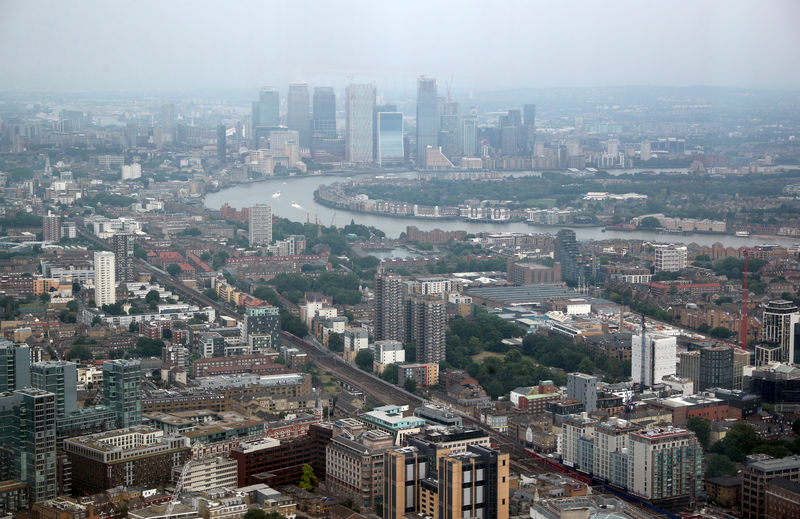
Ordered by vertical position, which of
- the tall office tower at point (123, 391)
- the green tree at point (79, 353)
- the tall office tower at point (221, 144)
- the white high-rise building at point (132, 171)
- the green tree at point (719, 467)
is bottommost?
the green tree at point (719, 467)

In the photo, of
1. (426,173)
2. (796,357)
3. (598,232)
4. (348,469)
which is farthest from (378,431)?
(426,173)

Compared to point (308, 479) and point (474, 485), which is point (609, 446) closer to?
point (474, 485)

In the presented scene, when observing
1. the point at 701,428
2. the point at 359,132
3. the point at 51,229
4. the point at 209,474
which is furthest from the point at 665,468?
the point at 359,132

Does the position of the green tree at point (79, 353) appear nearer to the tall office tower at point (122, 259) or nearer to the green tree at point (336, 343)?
the green tree at point (336, 343)

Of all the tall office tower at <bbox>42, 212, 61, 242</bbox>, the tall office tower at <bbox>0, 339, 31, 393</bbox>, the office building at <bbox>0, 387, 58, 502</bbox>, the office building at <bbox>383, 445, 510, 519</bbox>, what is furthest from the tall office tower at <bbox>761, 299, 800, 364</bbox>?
the tall office tower at <bbox>42, 212, 61, 242</bbox>

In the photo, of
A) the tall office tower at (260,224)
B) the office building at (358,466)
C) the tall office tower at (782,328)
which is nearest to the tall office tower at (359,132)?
the tall office tower at (260,224)
